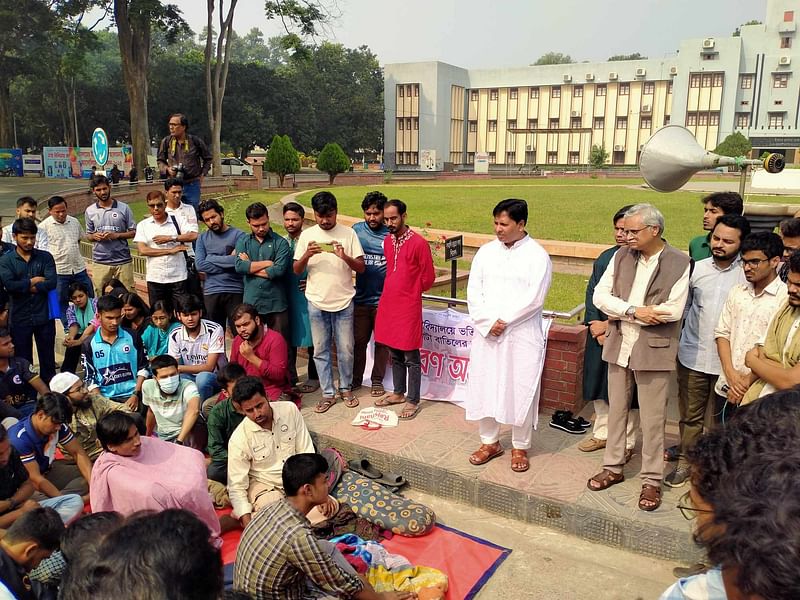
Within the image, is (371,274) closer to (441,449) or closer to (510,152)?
(441,449)

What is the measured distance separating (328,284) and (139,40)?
21.5 metres

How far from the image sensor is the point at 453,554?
3.62m

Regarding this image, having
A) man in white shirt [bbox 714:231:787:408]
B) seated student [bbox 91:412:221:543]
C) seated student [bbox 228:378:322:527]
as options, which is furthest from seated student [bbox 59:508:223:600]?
man in white shirt [bbox 714:231:787:408]

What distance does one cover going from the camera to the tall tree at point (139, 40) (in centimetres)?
2184

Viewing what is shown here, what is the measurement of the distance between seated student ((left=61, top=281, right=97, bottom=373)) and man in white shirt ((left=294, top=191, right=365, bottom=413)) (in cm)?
234

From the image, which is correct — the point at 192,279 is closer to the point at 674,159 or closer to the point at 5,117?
the point at 674,159

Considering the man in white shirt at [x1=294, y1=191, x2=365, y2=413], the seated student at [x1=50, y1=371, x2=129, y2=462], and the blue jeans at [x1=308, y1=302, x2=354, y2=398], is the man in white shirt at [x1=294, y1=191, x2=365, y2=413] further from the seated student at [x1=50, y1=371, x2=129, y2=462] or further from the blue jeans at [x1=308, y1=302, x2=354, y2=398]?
the seated student at [x1=50, y1=371, x2=129, y2=462]

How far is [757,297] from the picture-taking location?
350 cm

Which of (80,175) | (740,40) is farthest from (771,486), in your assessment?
(740,40)

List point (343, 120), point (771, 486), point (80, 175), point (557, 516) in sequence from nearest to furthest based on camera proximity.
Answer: point (771, 486) → point (557, 516) → point (80, 175) → point (343, 120)

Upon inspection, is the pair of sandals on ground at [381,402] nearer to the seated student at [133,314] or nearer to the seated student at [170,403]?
the seated student at [170,403]

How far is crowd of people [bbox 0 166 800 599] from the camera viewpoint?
7.60 ft

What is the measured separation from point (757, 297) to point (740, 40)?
60.5 meters

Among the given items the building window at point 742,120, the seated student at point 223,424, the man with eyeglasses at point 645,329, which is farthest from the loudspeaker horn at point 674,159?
the building window at point 742,120
